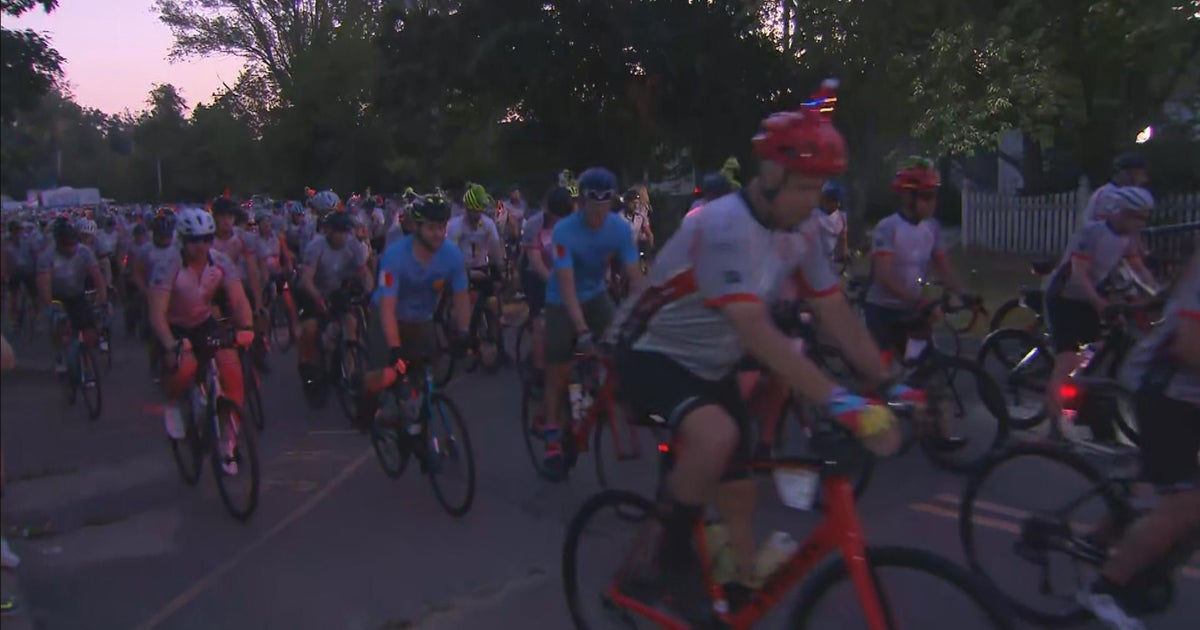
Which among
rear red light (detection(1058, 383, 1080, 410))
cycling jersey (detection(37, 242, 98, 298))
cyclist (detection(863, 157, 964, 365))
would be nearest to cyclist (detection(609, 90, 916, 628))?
rear red light (detection(1058, 383, 1080, 410))

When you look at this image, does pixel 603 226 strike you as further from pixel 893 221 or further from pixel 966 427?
pixel 966 427

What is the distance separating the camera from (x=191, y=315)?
7738 millimetres

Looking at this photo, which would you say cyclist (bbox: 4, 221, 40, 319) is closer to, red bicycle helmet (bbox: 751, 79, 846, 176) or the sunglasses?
red bicycle helmet (bbox: 751, 79, 846, 176)

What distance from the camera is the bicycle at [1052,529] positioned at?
4512mm

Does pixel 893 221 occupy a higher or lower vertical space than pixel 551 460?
higher

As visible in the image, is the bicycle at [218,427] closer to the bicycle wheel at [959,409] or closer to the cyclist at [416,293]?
the cyclist at [416,293]

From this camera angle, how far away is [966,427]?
750cm

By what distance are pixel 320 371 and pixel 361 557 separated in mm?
4680

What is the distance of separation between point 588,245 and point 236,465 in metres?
2.49

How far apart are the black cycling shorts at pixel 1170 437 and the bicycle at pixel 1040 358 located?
268 centimetres

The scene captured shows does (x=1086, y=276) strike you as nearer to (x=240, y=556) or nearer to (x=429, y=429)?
(x=429, y=429)

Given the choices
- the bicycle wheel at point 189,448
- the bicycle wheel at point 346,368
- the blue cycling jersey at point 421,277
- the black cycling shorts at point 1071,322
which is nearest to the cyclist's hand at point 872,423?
the blue cycling jersey at point 421,277

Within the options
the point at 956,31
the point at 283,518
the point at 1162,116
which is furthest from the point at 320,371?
the point at 1162,116

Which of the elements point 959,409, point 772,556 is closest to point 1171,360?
point 772,556
